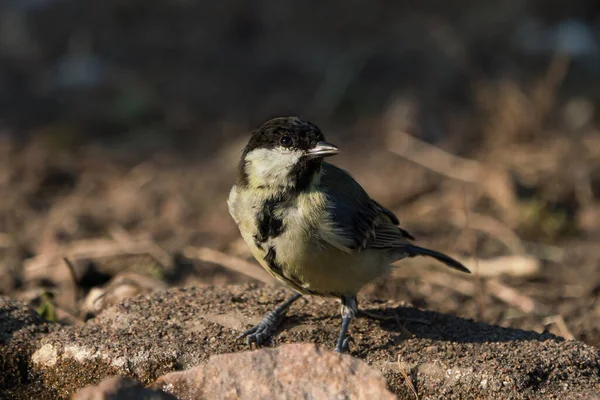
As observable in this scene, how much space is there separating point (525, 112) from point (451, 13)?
3388 mm

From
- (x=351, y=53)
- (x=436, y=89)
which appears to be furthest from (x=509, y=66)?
(x=351, y=53)

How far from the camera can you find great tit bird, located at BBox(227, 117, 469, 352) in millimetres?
3840

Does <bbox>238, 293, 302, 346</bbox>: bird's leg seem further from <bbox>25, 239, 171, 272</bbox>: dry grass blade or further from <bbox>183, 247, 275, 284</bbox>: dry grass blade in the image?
<bbox>25, 239, 171, 272</bbox>: dry grass blade

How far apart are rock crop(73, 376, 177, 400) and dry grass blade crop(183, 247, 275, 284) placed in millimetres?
2628

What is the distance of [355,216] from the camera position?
161 inches

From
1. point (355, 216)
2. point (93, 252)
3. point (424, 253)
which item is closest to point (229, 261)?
point (93, 252)

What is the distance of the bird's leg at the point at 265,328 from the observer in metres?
3.85

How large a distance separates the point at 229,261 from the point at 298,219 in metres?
2.04

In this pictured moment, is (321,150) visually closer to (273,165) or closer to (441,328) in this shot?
(273,165)

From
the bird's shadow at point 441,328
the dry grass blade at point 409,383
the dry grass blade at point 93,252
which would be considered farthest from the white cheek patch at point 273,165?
the dry grass blade at point 93,252

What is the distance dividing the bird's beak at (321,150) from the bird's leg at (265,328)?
786mm

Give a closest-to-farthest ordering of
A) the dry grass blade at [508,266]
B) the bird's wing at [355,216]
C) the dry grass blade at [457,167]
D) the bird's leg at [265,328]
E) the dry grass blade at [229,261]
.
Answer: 1. the bird's leg at [265,328]
2. the bird's wing at [355,216]
3. the dry grass blade at [229,261]
4. the dry grass blade at [508,266]
5. the dry grass blade at [457,167]

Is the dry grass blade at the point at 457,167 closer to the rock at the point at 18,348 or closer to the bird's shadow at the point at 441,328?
the bird's shadow at the point at 441,328

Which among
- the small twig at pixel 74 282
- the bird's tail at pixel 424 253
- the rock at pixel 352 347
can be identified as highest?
the bird's tail at pixel 424 253
